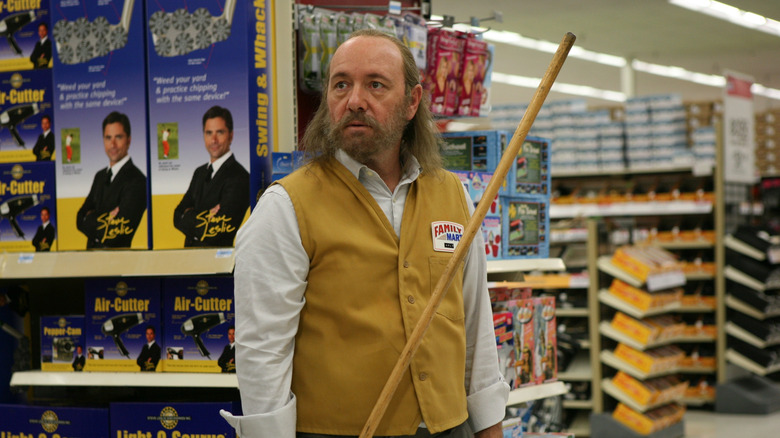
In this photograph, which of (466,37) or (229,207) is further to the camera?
(466,37)

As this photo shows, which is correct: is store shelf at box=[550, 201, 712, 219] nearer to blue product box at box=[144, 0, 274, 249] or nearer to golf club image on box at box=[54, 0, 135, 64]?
blue product box at box=[144, 0, 274, 249]

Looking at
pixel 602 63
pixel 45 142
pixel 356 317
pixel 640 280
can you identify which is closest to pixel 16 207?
pixel 45 142

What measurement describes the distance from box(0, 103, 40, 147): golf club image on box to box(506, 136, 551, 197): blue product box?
1.73 m

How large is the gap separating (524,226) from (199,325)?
1.35 meters

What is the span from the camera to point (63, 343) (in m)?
2.85

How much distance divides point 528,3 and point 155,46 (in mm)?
10048

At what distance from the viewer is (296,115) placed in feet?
9.05

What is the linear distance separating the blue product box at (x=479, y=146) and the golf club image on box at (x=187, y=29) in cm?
91

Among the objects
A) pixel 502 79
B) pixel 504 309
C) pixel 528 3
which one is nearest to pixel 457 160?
pixel 504 309

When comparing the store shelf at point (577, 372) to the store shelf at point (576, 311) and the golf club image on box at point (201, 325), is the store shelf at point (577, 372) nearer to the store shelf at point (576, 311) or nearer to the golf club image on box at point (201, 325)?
the store shelf at point (576, 311)

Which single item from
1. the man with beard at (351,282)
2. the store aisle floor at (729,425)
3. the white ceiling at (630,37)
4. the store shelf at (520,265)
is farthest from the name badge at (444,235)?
the white ceiling at (630,37)

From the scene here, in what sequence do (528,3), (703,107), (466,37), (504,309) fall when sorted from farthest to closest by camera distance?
1. (528,3)
2. (703,107)
3. (466,37)
4. (504,309)

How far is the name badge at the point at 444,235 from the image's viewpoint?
192cm

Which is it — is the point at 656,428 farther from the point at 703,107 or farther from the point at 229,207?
the point at 703,107
